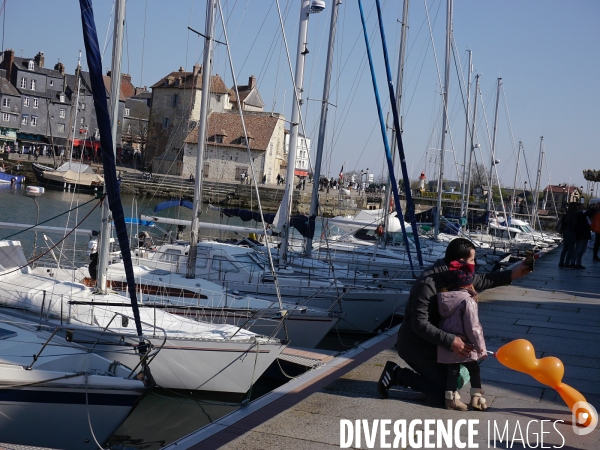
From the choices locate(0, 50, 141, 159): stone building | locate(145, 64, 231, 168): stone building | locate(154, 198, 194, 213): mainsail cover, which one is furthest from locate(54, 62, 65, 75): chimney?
locate(154, 198, 194, 213): mainsail cover

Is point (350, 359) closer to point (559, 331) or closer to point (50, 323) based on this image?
point (559, 331)

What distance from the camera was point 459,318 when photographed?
6512mm

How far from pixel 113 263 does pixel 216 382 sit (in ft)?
19.4

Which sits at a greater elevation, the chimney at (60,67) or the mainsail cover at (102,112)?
the chimney at (60,67)

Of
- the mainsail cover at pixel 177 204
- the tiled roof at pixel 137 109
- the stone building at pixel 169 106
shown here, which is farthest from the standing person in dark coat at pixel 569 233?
the tiled roof at pixel 137 109

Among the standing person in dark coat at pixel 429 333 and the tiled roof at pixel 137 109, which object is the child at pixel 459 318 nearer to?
the standing person in dark coat at pixel 429 333

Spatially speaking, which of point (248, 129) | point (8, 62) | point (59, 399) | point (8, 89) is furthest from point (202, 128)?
point (8, 62)

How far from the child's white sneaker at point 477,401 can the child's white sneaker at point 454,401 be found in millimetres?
107

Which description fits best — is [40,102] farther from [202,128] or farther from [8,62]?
[202,128]

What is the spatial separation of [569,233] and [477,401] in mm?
15194

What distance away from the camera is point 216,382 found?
39.4 feet

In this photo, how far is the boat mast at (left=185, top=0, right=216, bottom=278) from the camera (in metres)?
15.5

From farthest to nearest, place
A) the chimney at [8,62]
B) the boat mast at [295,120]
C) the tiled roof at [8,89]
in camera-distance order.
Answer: the chimney at [8,62] → the tiled roof at [8,89] → the boat mast at [295,120]

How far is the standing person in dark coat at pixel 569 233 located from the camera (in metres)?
19.8
